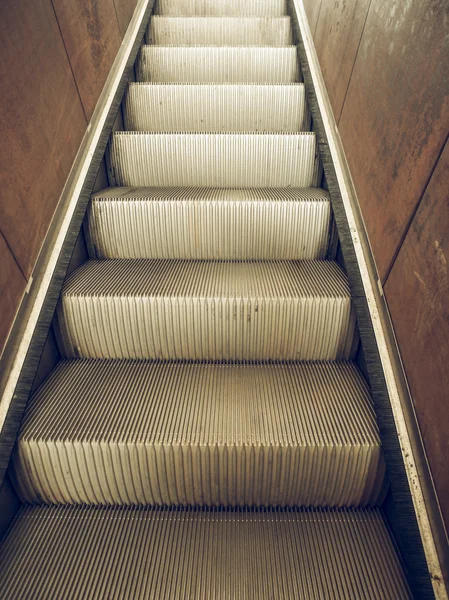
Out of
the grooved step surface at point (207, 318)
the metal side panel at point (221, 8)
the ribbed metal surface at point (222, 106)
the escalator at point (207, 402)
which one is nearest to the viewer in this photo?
the escalator at point (207, 402)

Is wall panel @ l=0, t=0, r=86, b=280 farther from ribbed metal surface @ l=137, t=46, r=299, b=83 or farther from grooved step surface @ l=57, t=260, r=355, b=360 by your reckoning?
ribbed metal surface @ l=137, t=46, r=299, b=83

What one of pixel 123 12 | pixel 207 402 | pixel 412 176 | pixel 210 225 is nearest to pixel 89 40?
pixel 123 12

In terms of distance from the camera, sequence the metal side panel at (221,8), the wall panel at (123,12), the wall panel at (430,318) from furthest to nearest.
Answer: the metal side panel at (221,8), the wall panel at (123,12), the wall panel at (430,318)

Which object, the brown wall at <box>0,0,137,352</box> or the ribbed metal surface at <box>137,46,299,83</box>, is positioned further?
the ribbed metal surface at <box>137,46,299,83</box>

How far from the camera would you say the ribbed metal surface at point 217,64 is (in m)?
2.28

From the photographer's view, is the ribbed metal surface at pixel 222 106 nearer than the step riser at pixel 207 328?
No

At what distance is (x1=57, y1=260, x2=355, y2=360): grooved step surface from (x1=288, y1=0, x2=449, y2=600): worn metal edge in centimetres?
11

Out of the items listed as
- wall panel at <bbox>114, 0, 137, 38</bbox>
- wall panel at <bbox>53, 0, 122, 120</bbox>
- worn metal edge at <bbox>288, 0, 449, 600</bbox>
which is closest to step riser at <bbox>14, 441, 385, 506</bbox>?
worn metal edge at <bbox>288, 0, 449, 600</bbox>

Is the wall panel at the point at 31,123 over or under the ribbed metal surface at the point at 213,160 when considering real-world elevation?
over

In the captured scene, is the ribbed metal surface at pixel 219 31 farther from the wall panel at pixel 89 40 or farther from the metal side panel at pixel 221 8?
the wall panel at pixel 89 40

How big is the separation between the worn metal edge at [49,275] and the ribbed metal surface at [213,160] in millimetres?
148

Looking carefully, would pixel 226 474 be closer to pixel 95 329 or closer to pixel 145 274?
pixel 95 329

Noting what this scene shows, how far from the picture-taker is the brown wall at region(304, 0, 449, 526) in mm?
962

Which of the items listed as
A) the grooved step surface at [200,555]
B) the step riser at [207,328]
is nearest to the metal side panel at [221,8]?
the step riser at [207,328]
